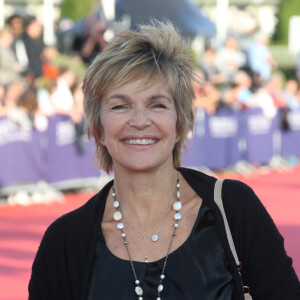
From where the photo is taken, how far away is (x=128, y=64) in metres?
3.47

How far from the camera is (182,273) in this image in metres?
3.37

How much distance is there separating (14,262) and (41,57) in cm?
995

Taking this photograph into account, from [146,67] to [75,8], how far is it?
30.2 m

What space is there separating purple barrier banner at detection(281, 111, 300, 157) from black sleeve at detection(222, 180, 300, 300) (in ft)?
60.0

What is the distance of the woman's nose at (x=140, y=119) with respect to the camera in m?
3.44

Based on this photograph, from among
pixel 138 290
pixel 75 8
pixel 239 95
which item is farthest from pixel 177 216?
pixel 75 8

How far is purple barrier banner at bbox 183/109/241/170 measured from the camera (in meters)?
17.8

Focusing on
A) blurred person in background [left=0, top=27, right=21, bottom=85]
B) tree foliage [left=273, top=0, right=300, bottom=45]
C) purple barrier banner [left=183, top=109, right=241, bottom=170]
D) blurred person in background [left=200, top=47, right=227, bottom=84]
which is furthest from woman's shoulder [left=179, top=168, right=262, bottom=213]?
tree foliage [left=273, top=0, right=300, bottom=45]

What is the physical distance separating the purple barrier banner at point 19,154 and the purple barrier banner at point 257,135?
6447 millimetres

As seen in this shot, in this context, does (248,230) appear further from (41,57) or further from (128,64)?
(41,57)

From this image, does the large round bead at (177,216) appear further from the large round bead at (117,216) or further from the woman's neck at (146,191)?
the large round bead at (117,216)

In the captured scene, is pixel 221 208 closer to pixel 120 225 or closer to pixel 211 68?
pixel 120 225

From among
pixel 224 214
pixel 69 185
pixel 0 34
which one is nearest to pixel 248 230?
pixel 224 214

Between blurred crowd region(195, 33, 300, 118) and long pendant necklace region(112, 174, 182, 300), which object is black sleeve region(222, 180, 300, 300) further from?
blurred crowd region(195, 33, 300, 118)
